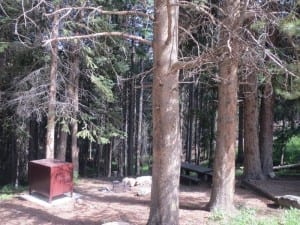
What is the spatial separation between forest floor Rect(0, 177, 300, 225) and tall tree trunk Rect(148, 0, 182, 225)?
0.71 m

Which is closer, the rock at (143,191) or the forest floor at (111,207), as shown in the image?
the forest floor at (111,207)

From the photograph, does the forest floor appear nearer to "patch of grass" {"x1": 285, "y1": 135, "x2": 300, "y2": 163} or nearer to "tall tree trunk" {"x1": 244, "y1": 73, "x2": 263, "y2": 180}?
"tall tree trunk" {"x1": 244, "y1": 73, "x2": 263, "y2": 180}

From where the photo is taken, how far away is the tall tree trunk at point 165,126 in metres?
5.89

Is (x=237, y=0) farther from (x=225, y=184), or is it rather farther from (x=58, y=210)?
(x=58, y=210)

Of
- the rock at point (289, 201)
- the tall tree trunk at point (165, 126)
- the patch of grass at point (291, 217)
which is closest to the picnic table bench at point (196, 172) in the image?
the rock at point (289, 201)

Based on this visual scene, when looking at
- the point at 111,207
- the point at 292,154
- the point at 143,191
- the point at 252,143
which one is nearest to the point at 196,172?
the point at 252,143

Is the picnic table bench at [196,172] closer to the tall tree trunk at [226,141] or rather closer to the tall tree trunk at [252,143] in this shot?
the tall tree trunk at [252,143]

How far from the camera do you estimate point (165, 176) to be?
19.4ft

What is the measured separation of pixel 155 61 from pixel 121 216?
2885 millimetres

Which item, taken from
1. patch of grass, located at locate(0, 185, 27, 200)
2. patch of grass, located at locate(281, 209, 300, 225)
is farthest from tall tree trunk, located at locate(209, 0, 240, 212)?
patch of grass, located at locate(0, 185, 27, 200)

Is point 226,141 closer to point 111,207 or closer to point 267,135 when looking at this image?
point 111,207

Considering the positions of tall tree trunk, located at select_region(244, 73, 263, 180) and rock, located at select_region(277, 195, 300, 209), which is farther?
tall tree trunk, located at select_region(244, 73, 263, 180)

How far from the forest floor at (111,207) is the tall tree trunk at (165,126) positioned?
2.33 ft

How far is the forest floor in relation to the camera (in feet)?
22.7
